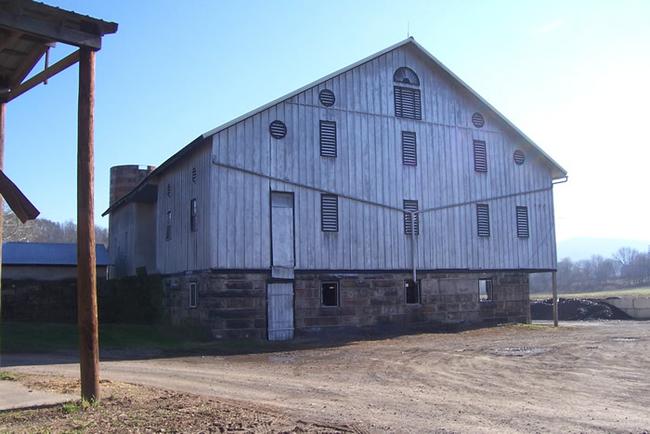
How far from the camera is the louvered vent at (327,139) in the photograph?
25562mm

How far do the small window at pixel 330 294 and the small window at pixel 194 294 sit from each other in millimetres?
4778

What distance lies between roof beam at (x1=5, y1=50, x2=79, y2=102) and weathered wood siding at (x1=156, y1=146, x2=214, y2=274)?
11416mm

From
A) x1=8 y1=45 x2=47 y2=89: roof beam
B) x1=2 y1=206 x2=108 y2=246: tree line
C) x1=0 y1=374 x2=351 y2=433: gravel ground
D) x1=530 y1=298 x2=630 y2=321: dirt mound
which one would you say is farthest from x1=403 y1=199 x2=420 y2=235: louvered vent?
x1=2 y1=206 x2=108 y2=246: tree line

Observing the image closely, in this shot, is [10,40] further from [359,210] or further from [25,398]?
[359,210]

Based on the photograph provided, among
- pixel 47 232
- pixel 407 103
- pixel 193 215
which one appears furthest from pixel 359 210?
pixel 47 232

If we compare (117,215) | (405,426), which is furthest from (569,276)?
(405,426)

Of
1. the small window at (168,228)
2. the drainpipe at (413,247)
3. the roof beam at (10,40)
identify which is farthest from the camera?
the small window at (168,228)

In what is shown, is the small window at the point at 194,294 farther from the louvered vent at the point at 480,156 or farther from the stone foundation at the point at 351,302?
the louvered vent at the point at 480,156

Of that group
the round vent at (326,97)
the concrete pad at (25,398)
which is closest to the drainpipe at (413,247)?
the round vent at (326,97)

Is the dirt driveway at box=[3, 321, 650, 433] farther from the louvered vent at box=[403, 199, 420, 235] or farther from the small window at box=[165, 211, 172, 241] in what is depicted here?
the small window at box=[165, 211, 172, 241]

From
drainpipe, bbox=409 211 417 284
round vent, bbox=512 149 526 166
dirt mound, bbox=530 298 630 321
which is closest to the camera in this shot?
drainpipe, bbox=409 211 417 284

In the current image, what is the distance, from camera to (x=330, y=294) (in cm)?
2553

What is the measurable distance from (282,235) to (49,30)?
15.0m

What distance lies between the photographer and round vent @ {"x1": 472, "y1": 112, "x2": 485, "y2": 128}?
96.7ft
